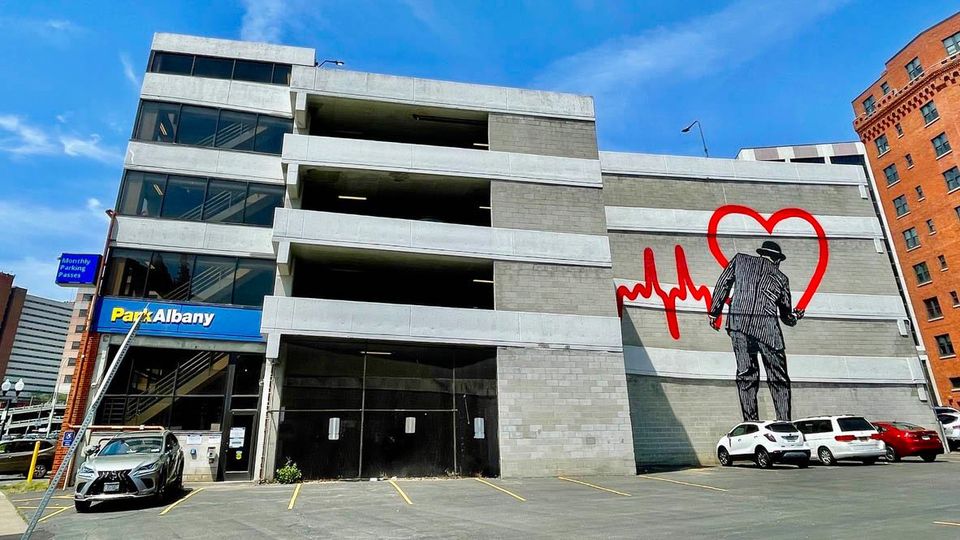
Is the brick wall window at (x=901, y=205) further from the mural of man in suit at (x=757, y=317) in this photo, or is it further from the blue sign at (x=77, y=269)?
the blue sign at (x=77, y=269)

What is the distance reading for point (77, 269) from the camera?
62.2 feet

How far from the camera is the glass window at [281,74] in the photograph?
23.3 m

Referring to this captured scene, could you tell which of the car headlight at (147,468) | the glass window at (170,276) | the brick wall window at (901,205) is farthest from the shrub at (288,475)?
the brick wall window at (901,205)

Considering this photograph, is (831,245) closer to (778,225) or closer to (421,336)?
(778,225)

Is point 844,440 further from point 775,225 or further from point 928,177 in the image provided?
point 928,177

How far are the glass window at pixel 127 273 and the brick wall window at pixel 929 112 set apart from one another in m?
55.9

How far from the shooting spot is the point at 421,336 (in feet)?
60.8

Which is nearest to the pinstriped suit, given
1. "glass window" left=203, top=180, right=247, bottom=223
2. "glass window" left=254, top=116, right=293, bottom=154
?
"glass window" left=254, top=116, right=293, bottom=154

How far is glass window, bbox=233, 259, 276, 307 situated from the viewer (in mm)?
19891

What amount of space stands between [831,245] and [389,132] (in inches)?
888

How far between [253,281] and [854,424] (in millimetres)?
23132

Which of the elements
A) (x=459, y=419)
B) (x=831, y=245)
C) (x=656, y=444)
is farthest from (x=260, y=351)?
(x=831, y=245)

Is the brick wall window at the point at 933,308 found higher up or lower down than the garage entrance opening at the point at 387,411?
higher up

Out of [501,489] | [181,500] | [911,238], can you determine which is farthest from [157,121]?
[911,238]
